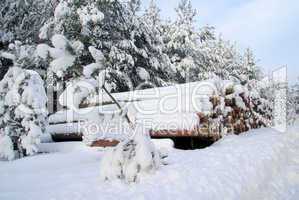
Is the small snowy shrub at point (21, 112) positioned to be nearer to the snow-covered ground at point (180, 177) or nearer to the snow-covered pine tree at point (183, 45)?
the snow-covered ground at point (180, 177)

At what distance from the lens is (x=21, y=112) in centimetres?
577

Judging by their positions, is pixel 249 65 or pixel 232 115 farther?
pixel 249 65

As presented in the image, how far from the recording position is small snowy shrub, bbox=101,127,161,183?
11.9ft

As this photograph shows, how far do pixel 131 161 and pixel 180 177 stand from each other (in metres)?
0.61

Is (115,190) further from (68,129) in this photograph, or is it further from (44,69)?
(44,69)

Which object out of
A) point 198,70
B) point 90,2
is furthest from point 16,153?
point 198,70

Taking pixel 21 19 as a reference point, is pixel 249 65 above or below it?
below

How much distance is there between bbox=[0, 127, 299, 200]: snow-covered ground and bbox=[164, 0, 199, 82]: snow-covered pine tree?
14.3m

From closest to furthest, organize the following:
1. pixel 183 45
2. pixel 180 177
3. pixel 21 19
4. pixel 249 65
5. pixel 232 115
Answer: pixel 180 177
pixel 232 115
pixel 21 19
pixel 183 45
pixel 249 65

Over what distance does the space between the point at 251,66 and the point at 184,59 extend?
8.98m

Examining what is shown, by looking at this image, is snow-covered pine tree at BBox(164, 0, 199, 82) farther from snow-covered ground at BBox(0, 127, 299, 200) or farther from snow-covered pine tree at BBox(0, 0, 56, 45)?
snow-covered ground at BBox(0, 127, 299, 200)

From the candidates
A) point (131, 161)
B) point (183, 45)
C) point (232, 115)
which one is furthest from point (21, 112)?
point (183, 45)

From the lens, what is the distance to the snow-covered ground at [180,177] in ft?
10.6

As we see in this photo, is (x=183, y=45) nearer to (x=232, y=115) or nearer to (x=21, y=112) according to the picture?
(x=232, y=115)
